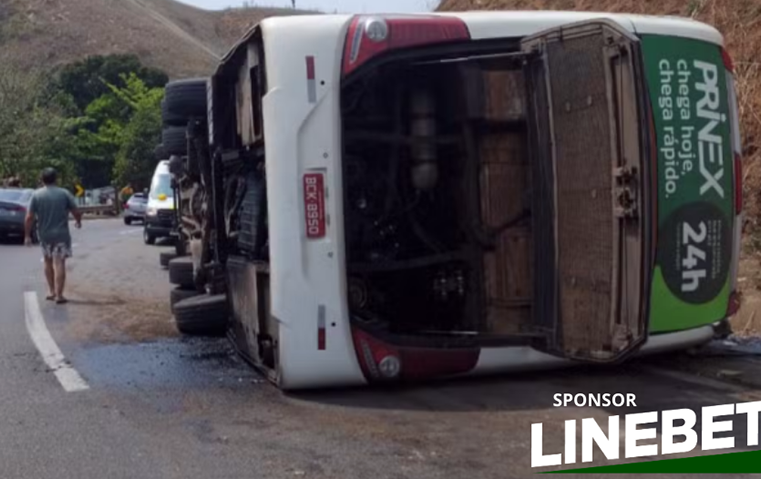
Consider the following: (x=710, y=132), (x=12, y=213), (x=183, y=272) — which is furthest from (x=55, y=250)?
(x=12, y=213)

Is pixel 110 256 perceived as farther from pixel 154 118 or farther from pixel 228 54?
pixel 154 118

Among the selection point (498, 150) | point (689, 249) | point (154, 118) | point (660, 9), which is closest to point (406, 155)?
point (498, 150)

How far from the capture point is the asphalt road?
258 inches

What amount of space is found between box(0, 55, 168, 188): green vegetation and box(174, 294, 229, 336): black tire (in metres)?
43.0

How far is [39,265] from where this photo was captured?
67.4 feet

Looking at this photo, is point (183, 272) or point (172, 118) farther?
point (183, 272)

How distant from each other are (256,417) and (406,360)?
1.00 meters

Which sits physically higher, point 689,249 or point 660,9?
point 660,9

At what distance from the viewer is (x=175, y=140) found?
12.6 meters

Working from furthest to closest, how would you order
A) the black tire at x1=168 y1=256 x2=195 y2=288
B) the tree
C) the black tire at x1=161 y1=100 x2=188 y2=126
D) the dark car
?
the tree < the dark car < the black tire at x1=168 y1=256 x2=195 y2=288 < the black tire at x1=161 y1=100 x2=188 y2=126

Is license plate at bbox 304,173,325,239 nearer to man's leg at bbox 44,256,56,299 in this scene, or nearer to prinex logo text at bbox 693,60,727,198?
Result: prinex logo text at bbox 693,60,727,198

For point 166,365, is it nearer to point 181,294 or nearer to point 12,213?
point 181,294

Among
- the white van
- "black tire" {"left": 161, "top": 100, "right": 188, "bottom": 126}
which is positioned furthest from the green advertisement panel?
the white van

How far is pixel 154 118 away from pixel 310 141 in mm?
52389
